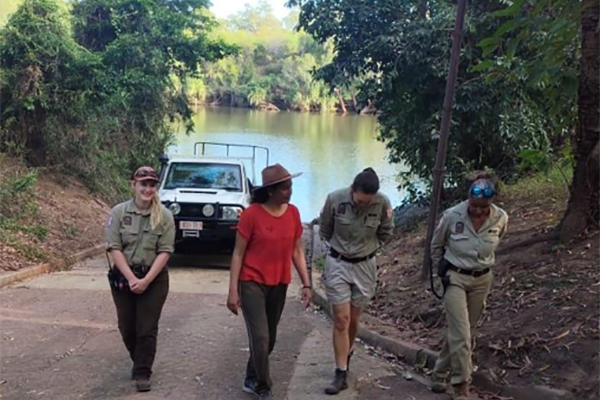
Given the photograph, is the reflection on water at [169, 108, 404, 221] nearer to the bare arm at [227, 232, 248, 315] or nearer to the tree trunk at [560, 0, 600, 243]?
the tree trunk at [560, 0, 600, 243]

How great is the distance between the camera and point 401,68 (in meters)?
12.8

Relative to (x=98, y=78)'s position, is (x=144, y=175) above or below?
below

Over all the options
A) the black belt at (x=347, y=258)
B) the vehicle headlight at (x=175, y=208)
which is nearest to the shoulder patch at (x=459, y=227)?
the black belt at (x=347, y=258)

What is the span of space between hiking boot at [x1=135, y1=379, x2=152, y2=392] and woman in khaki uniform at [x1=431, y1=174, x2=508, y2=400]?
2130mm

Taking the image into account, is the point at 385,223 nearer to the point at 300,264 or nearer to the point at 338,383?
the point at 300,264

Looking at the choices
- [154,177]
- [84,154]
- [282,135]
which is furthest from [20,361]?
[282,135]

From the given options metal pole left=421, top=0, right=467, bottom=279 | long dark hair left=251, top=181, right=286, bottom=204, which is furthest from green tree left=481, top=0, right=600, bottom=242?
long dark hair left=251, top=181, right=286, bottom=204

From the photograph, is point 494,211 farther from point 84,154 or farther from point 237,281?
point 84,154

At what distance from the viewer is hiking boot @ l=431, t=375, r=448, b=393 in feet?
16.3

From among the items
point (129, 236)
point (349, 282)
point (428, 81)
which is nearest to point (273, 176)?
point (349, 282)

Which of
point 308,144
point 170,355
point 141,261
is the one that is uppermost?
point 141,261

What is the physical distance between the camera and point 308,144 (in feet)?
135

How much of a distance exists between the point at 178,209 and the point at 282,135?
33581mm

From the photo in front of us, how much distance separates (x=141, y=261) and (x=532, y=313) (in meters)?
3.10
